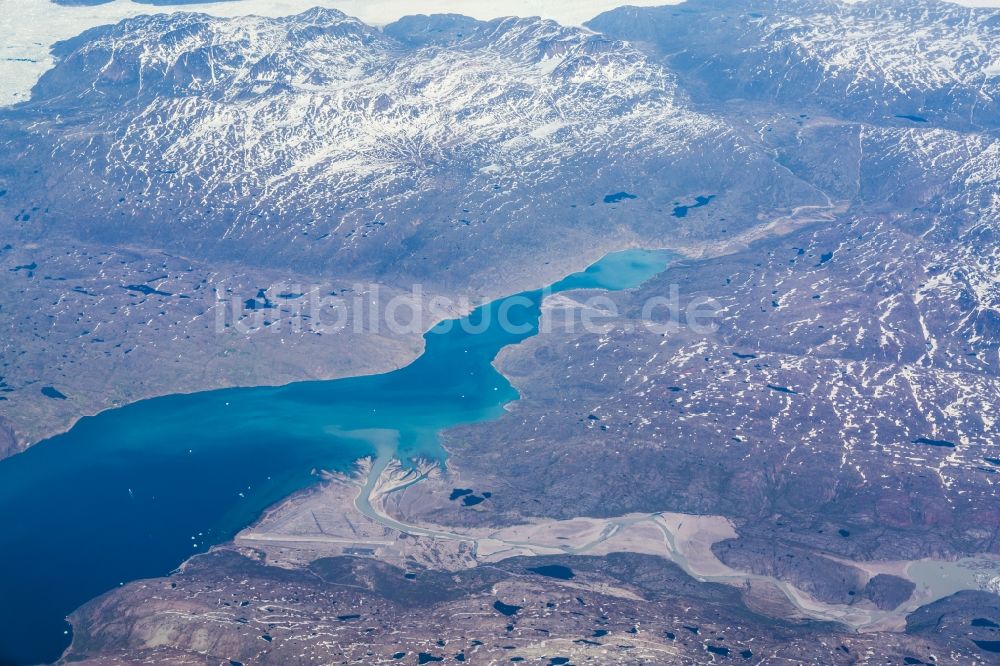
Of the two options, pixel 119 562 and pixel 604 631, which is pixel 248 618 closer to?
pixel 119 562

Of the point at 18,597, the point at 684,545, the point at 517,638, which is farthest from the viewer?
the point at 684,545

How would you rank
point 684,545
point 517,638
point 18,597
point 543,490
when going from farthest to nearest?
1. point 543,490
2. point 684,545
3. point 18,597
4. point 517,638

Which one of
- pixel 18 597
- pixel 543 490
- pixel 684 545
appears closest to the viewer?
pixel 18 597

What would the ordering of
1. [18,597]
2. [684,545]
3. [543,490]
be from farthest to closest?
[543,490]
[684,545]
[18,597]

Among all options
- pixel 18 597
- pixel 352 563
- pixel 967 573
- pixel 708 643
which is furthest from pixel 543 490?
pixel 18 597

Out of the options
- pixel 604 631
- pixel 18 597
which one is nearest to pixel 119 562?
pixel 18 597

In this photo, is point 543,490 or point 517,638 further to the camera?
point 543,490

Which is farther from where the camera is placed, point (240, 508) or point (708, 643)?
point (240, 508)

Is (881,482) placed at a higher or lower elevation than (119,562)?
higher

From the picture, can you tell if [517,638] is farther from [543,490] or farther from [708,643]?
[543,490]
